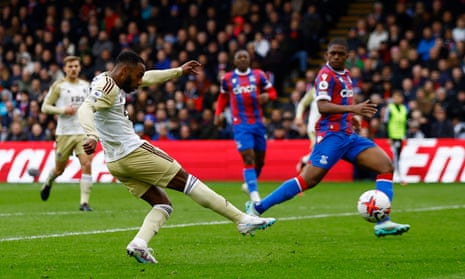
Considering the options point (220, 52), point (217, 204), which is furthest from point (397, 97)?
point (217, 204)

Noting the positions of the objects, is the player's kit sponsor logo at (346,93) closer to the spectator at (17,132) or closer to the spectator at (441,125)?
the spectator at (441,125)

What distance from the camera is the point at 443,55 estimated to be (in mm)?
27016

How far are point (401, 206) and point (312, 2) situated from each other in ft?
50.1

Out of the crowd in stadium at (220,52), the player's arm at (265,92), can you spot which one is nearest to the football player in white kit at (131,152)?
the player's arm at (265,92)

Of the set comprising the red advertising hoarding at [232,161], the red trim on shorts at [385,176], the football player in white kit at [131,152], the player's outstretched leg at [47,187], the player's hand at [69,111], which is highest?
the football player in white kit at [131,152]

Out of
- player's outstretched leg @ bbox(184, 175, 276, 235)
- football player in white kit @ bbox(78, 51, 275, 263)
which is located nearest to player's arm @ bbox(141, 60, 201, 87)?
football player in white kit @ bbox(78, 51, 275, 263)

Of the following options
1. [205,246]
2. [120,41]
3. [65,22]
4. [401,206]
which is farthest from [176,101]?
[205,246]

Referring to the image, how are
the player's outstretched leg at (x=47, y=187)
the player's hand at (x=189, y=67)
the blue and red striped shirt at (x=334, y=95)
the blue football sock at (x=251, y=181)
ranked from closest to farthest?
the player's hand at (x=189, y=67) → the blue and red striped shirt at (x=334, y=95) → the blue football sock at (x=251, y=181) → the player's outstretched leg at (x=47, y=187)

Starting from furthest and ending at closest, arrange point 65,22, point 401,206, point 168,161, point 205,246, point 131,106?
point 65,22
point 131,106
point 401,206
point 205,246
point 168,161

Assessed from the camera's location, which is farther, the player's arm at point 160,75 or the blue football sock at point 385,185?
the blue football sock at point 385,185

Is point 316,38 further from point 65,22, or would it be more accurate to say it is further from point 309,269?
point 309,269

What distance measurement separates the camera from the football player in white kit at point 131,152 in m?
9.37

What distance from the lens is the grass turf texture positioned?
29.7 ft

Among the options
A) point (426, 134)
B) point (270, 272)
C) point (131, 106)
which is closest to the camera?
point (270, 272)
